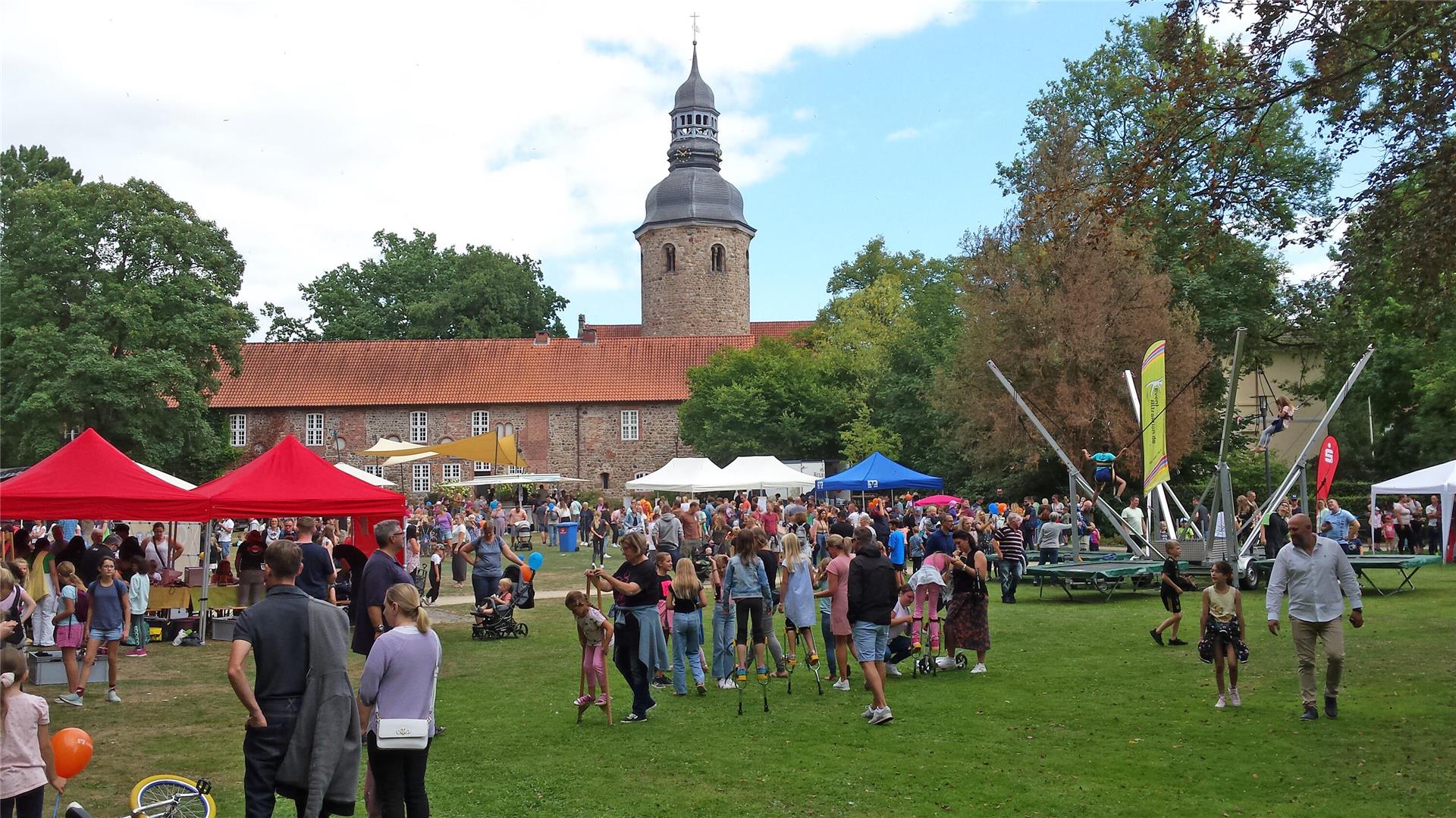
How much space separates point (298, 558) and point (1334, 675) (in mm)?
7510

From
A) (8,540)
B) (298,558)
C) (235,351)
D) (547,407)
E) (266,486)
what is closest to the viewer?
(298,558)

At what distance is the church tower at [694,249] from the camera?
66.9 meters

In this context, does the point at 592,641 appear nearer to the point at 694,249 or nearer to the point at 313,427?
the point at 313,427

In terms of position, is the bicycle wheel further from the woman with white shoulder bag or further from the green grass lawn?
the woman with white shoulder bag

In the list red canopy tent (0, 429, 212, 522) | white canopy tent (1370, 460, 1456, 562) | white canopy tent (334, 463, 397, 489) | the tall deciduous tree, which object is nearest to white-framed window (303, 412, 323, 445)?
white canopy tent (334, 463, 397, 489)

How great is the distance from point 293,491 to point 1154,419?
504 inches

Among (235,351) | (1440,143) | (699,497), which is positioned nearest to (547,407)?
(699,497)

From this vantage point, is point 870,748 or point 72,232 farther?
point 72,232

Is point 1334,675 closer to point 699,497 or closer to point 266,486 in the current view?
point 266,486

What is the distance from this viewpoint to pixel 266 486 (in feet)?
46.9

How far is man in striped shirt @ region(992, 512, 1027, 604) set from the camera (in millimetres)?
18312

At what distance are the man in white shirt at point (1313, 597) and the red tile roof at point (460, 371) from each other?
153ft

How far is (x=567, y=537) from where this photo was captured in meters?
33.2

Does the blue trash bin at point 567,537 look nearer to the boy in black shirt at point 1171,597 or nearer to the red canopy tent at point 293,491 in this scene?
the red canopy tent at point 293,491
